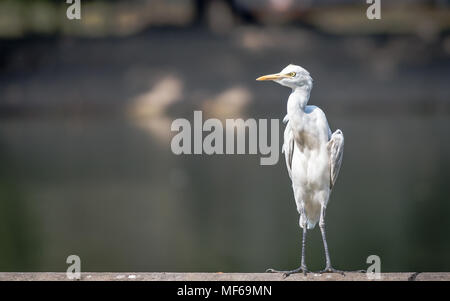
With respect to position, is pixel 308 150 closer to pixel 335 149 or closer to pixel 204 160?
pixel 335 149

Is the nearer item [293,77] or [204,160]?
[293,77]

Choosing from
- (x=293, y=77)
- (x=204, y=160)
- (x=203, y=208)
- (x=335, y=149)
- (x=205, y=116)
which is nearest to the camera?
(x=293, y=77)

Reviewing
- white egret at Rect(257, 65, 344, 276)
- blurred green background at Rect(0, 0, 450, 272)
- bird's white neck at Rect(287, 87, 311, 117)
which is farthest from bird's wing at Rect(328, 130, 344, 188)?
blurred green background at Rect(0, 0, 450, 272)

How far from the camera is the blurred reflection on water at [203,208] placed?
8.00m

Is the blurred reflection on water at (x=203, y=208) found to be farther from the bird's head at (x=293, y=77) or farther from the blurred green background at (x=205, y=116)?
the bird's head at (x=293, y=77)

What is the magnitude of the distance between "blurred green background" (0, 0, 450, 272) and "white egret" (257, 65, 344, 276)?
3.61 meters

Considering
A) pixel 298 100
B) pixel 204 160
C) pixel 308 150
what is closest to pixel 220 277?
pixel 308 150

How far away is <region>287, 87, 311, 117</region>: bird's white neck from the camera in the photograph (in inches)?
147

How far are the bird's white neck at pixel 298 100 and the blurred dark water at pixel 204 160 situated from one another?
3.85m

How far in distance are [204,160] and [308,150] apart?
9.58m

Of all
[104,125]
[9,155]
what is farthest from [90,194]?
[104,125]

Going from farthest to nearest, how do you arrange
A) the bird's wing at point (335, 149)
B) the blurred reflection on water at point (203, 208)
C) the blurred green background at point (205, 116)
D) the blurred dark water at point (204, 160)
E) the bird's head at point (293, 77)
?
the blurred green background at point (205, 116) → the blurred dark water at point (204, 160) → the blurred reflection on water at point (203, 208) → the bird's wing at point (335, 149) → the bird's head at point (293, 77)

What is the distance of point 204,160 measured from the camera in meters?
13.5

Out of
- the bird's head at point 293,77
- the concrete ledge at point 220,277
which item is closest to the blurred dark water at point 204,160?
the concrete ledge at point 220,277
